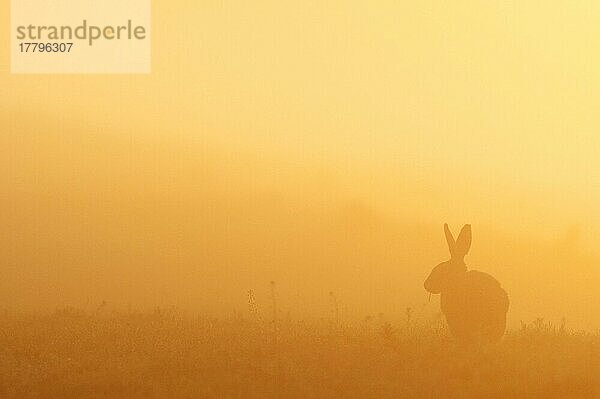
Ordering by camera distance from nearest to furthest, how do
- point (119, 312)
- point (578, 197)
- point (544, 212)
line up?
point (119, 312)
point (544, 212)
point (578, 197)

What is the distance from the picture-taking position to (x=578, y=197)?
1588 inches

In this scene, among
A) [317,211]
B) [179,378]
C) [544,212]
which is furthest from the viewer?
[544,212]

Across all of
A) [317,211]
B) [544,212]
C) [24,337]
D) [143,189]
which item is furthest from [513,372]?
[544,212]

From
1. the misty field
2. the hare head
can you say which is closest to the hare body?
the hare head

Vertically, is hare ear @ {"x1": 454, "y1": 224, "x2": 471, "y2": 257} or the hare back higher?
hare ear @ {"x1": 454, "y1": 224, "x2": 471, "y2": 257}

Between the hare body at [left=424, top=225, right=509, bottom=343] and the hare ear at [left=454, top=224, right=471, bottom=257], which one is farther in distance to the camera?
the hare ear at [left=454, top=224, right=471, bottom=257]

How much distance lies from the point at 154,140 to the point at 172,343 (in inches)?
1074

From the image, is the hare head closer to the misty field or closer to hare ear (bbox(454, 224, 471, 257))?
hare ear (bbox(454, 224, 471, 257))

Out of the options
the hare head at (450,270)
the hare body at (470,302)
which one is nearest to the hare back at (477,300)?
the hare body at (470,302)

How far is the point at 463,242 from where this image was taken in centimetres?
1352

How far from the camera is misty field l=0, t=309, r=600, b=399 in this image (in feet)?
34.4

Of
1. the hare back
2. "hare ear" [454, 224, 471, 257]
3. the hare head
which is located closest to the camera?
the hare back

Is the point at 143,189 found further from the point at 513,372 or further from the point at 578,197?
the point at 513,372

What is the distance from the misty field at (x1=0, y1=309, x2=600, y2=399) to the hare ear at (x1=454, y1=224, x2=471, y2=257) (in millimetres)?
1301
